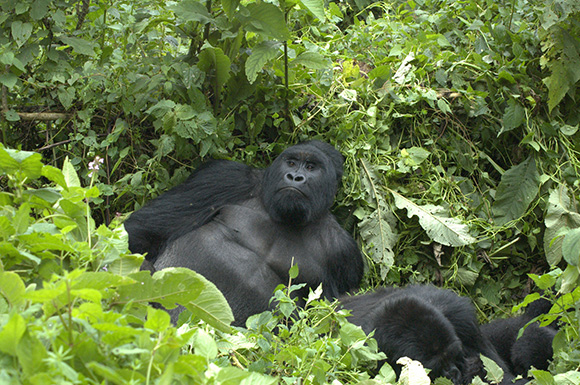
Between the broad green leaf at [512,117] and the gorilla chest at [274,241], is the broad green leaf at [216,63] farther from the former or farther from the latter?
the broad green leaf at [512,117]

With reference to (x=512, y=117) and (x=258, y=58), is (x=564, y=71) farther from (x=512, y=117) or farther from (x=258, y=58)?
(x=258, y=58)

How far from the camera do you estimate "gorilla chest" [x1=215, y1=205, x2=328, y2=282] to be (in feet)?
12.6

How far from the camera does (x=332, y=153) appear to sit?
4246mm

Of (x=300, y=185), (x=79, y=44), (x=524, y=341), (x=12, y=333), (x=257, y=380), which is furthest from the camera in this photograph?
(x=79, y=44)

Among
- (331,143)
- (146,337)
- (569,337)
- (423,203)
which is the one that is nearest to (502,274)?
(423,203)

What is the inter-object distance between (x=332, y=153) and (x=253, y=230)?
0.78 meters

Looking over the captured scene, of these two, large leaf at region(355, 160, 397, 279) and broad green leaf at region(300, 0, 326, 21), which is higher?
broad green leaf at region(300, 0, 326, 21)

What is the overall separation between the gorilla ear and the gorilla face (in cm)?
5

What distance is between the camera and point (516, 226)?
4.43 metres

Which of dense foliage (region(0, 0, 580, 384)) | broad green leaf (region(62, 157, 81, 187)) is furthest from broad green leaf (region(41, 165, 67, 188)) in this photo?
dense foliage (region(0, 0, 580, 384))

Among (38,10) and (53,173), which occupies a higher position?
(38,10)

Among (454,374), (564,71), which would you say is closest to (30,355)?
(454,374)

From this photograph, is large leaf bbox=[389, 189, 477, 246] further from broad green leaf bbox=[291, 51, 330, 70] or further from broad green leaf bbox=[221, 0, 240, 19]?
broad green leaf bbox=[221, 0, 240, 19]

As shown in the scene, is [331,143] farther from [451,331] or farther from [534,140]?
[451,331]
